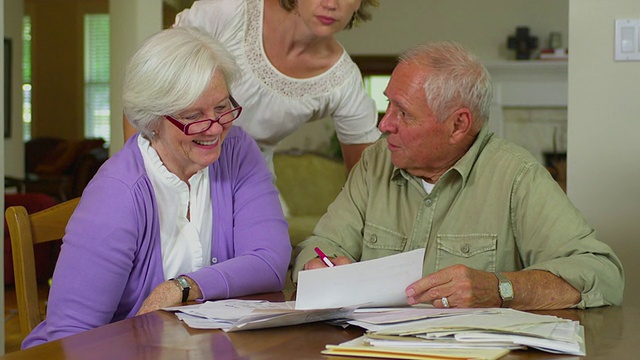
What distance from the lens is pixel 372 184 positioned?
220 cm

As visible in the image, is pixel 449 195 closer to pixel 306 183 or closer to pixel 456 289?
pixel 456 289

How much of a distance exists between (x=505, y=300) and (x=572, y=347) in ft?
1.32

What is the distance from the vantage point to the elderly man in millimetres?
1945

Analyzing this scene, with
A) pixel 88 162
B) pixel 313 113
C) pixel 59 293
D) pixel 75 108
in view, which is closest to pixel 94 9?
pixel 75 108

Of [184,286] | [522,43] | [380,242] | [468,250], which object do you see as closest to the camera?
[184,286]

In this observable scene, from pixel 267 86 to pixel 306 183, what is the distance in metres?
4.78

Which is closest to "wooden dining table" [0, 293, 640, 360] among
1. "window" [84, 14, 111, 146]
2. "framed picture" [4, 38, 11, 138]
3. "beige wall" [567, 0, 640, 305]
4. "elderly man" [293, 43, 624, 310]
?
"elderly man" [293, 43, 624, 310]

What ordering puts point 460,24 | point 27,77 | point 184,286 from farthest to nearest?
point 27,77 → point 460,24 → point 184,286

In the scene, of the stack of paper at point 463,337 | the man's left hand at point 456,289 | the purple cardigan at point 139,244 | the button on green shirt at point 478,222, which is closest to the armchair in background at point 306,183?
the button on green shirt at point 478,222

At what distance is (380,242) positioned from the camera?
2145mm

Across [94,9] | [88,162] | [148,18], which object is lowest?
[88,162]

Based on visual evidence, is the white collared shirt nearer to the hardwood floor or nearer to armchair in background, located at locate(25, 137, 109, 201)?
the hardwood floor

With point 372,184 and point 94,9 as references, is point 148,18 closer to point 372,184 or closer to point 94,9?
point 372,184

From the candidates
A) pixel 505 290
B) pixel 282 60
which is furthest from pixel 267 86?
pixel 505 290
